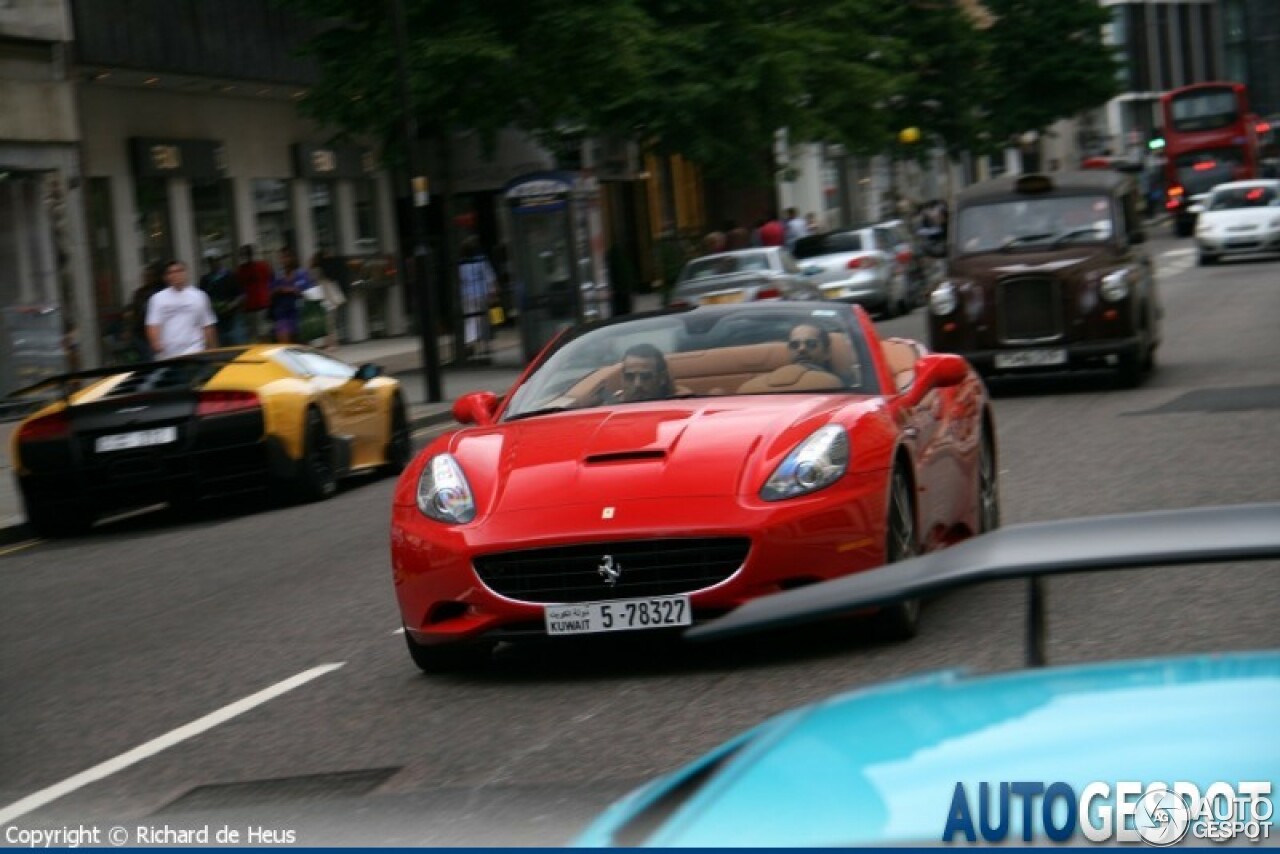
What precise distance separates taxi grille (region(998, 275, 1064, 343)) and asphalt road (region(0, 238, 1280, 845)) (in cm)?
626

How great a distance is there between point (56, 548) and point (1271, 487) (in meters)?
8.05

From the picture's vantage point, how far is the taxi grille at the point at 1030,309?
67.0 ft

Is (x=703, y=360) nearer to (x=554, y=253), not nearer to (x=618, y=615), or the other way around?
(x=618, y=615)

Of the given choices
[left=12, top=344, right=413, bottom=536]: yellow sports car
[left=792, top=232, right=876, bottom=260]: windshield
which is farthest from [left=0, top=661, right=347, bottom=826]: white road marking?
[left=792, top=232, right=876, bottom=260]: windshield

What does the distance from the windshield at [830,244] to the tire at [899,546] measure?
31.9m

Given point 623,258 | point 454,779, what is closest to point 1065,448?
point 454,779

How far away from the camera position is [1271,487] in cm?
1241

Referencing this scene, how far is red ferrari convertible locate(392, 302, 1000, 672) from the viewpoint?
310 inches

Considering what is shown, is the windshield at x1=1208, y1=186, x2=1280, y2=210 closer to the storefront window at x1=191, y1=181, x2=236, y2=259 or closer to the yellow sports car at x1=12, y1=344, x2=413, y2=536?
the storefront window at x1=191, y1=181, x2=236, y2=259

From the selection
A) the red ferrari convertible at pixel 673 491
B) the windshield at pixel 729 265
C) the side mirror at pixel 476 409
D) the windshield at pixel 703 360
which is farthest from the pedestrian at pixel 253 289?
the red ferrari convertible at pixel 673 491

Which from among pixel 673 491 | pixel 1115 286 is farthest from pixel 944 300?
pixel 673 491

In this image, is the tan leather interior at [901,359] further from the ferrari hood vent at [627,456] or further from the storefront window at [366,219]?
the storefront window at [366,219]

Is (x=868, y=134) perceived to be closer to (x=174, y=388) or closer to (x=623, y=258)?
(x=623, y=258)

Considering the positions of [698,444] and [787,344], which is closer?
[698,444]
